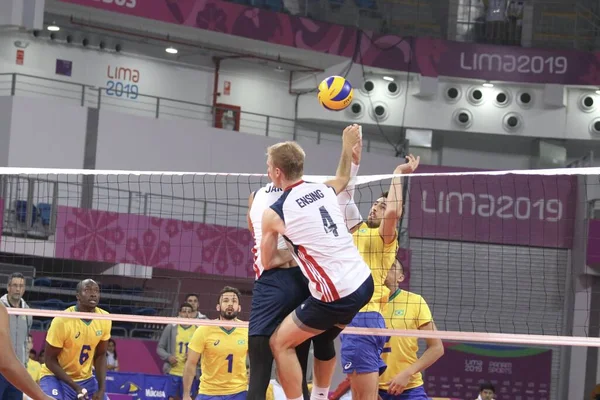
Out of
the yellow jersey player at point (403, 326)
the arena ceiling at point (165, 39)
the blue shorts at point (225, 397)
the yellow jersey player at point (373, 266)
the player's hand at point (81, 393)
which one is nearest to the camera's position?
the yellow jersey player at point (373, 266)

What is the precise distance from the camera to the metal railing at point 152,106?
88.1ft

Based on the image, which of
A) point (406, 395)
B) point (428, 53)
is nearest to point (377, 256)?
point (406, 395)

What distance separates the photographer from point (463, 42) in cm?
3116

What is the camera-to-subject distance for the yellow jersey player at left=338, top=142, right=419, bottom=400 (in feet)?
27.3

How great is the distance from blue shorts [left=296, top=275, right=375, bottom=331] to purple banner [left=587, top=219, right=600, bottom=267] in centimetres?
2068

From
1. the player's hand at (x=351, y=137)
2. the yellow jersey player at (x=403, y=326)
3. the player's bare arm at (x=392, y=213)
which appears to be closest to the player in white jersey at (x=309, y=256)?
the player's hand at (x=351, y=137)

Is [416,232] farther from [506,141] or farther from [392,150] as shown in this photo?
[506,141]

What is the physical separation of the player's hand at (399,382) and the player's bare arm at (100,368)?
3453 millimetres

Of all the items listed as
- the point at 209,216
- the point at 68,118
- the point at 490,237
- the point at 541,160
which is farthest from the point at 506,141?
the point at 68,118

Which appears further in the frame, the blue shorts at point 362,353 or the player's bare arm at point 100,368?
the player's bare arm at point 100,368

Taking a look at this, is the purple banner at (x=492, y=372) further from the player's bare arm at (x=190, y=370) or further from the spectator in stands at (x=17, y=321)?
the spectator in stands at (x=17, y=321)

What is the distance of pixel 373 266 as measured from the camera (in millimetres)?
8844

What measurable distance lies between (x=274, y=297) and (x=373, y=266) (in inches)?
79.6

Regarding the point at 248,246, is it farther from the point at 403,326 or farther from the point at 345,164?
the point at 345,164
